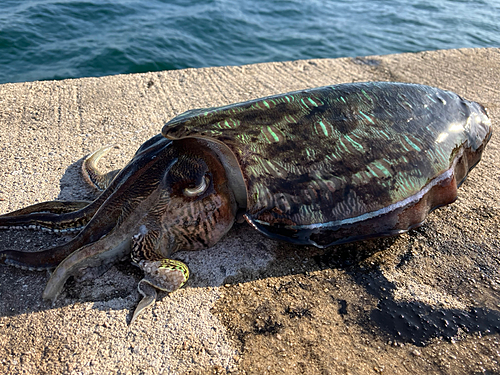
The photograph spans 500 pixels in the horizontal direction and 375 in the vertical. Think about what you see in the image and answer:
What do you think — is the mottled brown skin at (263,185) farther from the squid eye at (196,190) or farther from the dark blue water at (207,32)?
the dark blue water at (207,32)

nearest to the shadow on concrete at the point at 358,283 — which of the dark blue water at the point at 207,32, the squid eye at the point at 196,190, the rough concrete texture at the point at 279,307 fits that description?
the rough concrete texture at the point at 279,307

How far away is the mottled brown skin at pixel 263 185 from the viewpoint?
2.32m

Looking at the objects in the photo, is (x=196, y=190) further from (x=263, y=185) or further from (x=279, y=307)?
(x=279, y=307)

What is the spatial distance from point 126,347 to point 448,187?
2.22m

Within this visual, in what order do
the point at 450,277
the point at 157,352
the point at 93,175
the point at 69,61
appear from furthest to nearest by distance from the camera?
the point at 69,61 → the point at 93,175 → the point at 450,277 → the point at 157,352

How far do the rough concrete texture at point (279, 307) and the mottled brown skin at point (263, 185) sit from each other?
0.16 metres

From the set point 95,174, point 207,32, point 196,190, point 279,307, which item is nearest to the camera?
point 279,307

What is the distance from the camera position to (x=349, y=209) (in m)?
2.34

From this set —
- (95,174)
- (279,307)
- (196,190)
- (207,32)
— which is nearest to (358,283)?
(279,307)

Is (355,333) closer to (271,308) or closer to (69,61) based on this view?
(271,308)

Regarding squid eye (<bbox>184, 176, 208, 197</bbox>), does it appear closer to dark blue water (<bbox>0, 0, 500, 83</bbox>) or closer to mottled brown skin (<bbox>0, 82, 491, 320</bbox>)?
mottled brown skin (<bbox>0, 82, 491, 320</bbox>)

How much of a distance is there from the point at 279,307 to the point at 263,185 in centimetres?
72

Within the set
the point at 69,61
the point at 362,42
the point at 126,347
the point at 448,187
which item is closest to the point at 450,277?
the point at 448,187

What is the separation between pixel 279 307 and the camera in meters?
2.27
